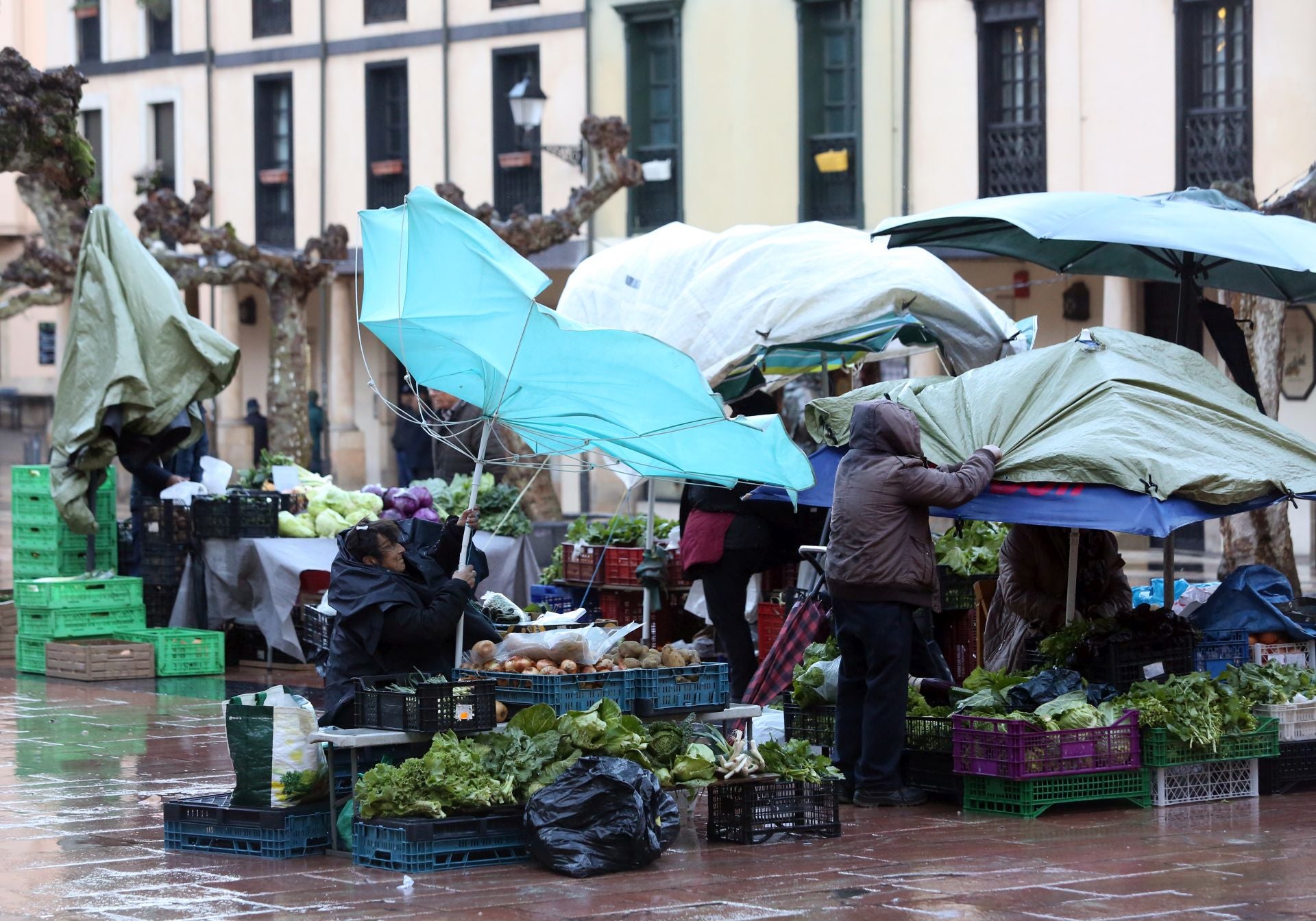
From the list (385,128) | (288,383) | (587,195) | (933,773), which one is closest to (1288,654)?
(933,773)

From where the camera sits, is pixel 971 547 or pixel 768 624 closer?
pixel 971 547

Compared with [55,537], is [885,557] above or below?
below

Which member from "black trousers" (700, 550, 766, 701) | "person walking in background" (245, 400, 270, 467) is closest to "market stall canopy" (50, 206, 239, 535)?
"black trousers" (700, 550, 766, 701)

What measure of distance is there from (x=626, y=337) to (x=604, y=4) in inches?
896

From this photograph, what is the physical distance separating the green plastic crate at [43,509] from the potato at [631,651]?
24.4 ft

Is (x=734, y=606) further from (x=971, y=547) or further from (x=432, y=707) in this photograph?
(x=432, y=707)

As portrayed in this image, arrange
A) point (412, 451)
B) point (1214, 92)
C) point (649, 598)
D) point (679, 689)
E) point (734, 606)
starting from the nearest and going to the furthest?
point (679, 689), point (734, 606), point (649, 598), point (1214, 92), point (412, 451)

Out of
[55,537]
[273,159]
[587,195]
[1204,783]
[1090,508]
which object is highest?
[273,159]

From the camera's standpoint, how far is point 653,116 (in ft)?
98.8

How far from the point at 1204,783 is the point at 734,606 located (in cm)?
334

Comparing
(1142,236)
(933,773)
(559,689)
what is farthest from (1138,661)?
(559,689)

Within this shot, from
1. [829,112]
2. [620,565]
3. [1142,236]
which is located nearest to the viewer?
[1142,236]

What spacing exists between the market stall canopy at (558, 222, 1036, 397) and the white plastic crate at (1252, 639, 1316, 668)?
10.8 ft

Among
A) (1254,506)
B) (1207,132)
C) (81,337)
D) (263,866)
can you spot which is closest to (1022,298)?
(1207,132)
